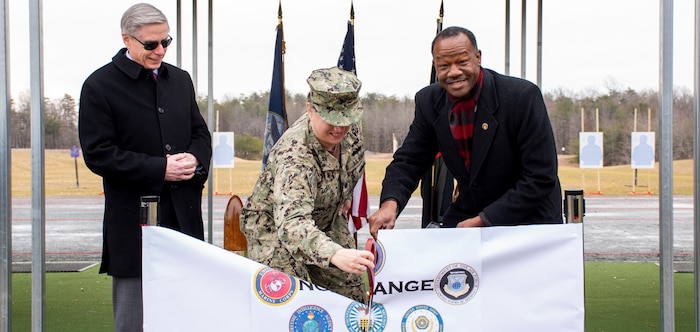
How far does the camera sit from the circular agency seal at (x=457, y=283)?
2521mm

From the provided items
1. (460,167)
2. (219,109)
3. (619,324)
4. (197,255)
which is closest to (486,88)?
(460,167)

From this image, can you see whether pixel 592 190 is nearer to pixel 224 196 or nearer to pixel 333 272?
pixel 224 196

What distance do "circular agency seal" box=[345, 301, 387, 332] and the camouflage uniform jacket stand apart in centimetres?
20

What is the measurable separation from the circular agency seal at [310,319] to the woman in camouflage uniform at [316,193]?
148mm

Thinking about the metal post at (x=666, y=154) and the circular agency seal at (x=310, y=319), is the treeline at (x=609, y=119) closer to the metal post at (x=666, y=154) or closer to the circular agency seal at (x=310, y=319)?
the metal post at (x=666, y=154)

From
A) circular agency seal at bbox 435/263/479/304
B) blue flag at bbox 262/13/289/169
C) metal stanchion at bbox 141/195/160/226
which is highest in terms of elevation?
blue flag at bbox 262/13/289/169

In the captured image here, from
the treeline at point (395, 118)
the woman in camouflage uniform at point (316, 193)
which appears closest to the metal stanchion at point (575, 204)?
the woman in camouflage uniform at point (316, 193)

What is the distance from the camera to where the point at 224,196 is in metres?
21.8

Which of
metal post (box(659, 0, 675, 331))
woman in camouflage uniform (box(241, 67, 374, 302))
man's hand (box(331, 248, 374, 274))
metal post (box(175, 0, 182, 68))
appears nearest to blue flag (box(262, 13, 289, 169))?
metal post (box(175, 0, 182, 68))

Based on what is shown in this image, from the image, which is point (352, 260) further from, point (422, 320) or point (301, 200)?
point (422, 320)

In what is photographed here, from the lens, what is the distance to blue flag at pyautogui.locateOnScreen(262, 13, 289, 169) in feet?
15.6

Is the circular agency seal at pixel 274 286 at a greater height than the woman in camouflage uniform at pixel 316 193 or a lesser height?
lesser

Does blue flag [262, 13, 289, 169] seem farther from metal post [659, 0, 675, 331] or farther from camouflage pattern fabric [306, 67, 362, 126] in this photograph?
metal post [659, 0, 675, 331]

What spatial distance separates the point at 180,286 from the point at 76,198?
22367 mm
